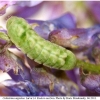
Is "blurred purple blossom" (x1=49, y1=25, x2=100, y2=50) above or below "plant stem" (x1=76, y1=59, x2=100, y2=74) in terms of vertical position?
above

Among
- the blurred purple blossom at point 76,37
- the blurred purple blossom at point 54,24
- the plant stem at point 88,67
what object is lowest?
the plant stem at point 88,67

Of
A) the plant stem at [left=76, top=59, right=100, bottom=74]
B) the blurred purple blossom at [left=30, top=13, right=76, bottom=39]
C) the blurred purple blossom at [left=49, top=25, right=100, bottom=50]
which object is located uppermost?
the blurred purple blossom at [left=30, top=13, right=76, bottom=39]

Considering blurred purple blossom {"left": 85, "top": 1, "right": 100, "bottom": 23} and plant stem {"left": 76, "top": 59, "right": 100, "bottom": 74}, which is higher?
blurred purple blossom {"left": 85, "top": 1, "right": 100, "bottom": 23}

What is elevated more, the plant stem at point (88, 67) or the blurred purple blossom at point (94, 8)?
the blurred purple blossom at point (94, 8)

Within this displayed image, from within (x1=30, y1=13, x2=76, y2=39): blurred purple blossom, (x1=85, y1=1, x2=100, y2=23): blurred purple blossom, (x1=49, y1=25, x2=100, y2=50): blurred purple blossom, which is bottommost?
(x1=49, y1=25, x2=100, y2=50): blurred purple blossom

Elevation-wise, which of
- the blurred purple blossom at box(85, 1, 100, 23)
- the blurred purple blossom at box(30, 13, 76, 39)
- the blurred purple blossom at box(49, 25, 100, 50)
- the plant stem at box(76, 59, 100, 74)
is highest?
the blurred purple blossom at box(85, 1, 100, 23)

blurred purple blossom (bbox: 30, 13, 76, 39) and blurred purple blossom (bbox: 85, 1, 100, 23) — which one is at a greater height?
blurred purple blossom (bbox: 85, 1, 100, 23)

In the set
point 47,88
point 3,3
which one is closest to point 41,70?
point 47,88

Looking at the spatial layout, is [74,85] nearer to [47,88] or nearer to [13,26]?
[47,88]
